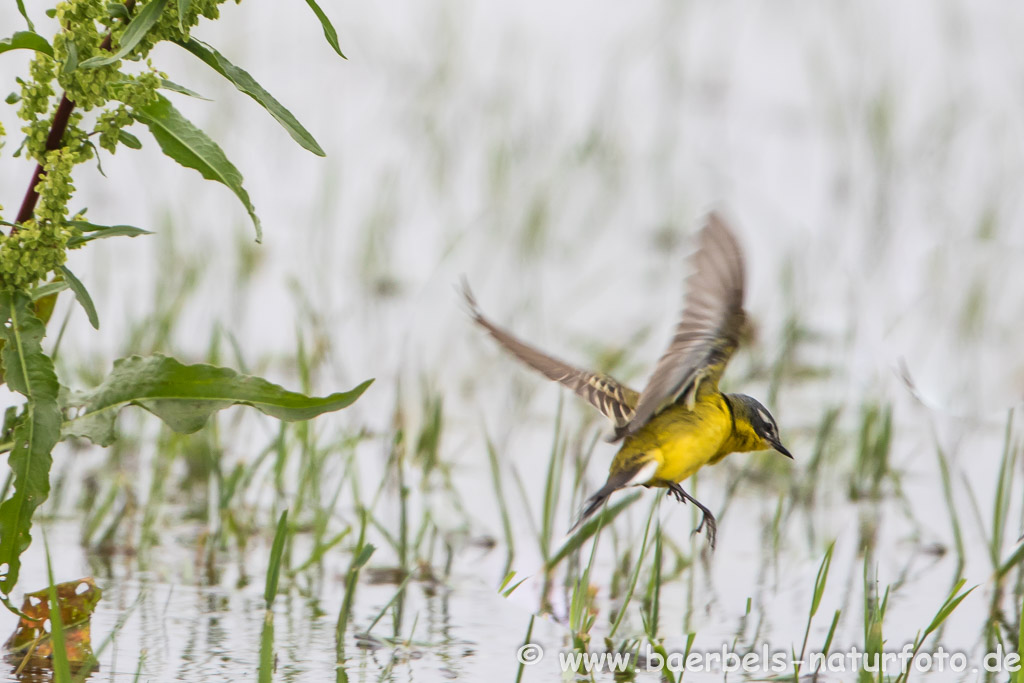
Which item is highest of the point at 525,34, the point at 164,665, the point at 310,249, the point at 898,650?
the point at 525,34

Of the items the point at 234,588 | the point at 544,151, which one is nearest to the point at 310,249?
the point at 544,151

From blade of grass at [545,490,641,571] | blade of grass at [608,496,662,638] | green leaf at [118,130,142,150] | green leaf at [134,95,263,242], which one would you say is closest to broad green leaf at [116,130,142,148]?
green leaf at [118,130,142,150]

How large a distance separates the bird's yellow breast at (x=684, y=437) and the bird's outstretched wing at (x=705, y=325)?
151mm

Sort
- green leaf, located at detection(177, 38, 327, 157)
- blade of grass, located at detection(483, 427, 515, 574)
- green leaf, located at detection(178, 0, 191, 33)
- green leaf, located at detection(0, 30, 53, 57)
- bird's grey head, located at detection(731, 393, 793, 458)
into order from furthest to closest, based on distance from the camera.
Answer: blade of grass, located at detection(483, 427, 515, 574) < bird's grey head, located at detection(731, 393, 793, 458) < green leaf, located at detection(177, 38, 327, 157) < green leaf, located at detection(0, 30, 53, 57) < green leaf, located at detection(178, 0, 191, 33)

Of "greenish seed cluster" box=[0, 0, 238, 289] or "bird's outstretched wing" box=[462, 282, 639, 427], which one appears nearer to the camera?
"greenish seed cluster" box=[0, 0, 238, 289]

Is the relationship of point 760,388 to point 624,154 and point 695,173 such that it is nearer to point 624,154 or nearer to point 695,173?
point 695,173

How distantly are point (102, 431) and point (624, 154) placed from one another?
196 inches

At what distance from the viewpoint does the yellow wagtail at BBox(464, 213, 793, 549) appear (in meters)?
2.87

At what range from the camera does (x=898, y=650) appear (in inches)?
140

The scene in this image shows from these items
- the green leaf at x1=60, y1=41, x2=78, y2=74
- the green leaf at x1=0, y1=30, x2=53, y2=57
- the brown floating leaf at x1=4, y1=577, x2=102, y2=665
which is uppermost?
the green leaf at x1=0, y1=30, x2=53, y2=57

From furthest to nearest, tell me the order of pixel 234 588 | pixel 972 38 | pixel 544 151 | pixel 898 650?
pixel 972 38
pixel 544 151
pixel 234 588
pixel 898 650

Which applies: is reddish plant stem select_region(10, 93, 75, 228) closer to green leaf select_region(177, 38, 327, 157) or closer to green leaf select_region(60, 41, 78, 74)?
green leaf select_region(60, 41, 78, 74)

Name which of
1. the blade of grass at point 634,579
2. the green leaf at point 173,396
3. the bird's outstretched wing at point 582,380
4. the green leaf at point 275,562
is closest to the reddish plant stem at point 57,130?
the green leaf at point 173,396

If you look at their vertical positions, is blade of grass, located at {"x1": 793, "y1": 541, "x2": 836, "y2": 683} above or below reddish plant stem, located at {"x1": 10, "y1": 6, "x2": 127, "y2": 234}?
below
